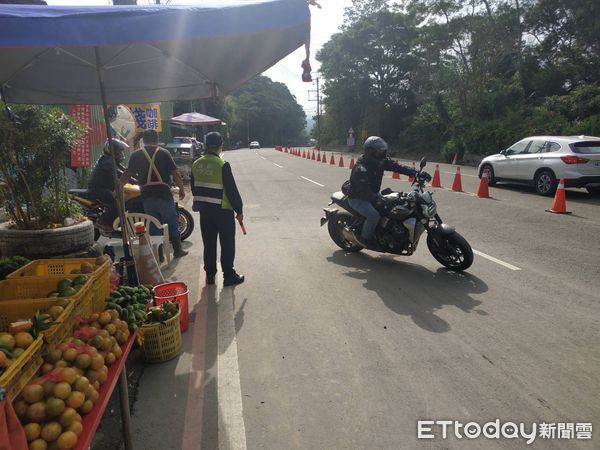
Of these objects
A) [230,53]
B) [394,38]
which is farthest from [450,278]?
[394,38]

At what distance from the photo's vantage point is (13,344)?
7.79 ft

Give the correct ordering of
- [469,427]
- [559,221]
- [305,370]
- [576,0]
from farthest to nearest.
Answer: [576,0] < [559,221] < [305,370] < [469,427]

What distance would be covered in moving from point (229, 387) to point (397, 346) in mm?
1481

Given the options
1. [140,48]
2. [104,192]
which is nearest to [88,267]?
[140,48]

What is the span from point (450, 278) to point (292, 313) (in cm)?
216

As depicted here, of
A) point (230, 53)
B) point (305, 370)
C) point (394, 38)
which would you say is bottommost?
point (305, 370)

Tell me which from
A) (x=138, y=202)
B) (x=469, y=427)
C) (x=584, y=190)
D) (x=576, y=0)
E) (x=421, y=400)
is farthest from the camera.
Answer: (x=576, y=0)

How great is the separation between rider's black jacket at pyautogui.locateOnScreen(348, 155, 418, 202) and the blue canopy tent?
6.33 feet

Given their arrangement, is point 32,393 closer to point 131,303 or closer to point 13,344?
point 13,344

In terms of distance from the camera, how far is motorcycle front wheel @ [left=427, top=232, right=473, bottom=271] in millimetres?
5695

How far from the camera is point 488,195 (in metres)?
12.1

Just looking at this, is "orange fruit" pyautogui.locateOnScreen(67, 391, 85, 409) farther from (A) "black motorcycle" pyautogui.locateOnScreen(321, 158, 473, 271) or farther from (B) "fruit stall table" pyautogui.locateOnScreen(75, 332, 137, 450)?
(A) "black motorcycle" pyautogui.locateOnScreen(321, 158, 473, 271)

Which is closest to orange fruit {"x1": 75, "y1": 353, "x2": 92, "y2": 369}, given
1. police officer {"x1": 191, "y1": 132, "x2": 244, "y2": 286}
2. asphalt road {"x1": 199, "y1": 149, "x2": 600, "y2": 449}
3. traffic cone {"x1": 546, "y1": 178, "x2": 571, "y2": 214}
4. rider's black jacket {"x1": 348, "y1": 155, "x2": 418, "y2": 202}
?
asphalt road {"x1": 199, "y1": 149, "x2": 600, "y2": 449}

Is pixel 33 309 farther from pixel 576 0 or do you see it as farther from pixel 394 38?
pixel 394 38
